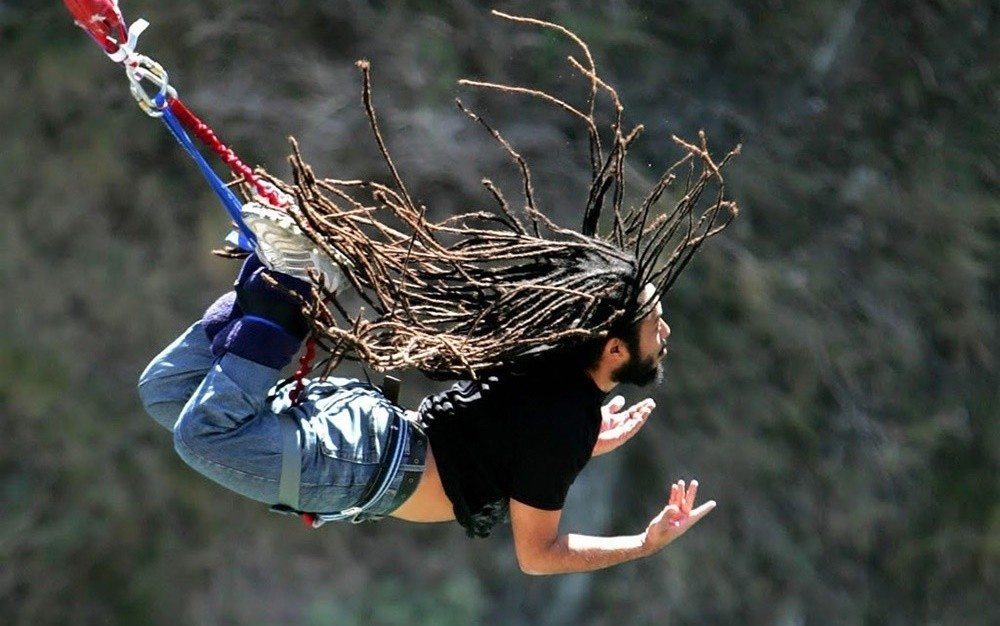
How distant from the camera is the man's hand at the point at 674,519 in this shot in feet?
8.66

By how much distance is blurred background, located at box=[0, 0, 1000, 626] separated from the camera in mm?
5984

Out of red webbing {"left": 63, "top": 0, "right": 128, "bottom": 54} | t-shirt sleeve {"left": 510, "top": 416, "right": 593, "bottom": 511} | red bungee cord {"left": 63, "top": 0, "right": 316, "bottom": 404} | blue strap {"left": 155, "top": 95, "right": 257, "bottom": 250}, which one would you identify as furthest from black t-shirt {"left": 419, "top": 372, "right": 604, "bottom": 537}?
→ red webbing {"left": 63, "top": 0, "right": 128, "bottom": 54}

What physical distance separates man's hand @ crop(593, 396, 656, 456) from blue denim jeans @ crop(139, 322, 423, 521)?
0.41 meters

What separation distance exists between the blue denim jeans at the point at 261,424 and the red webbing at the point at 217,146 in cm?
29

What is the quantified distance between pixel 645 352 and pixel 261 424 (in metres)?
0.69

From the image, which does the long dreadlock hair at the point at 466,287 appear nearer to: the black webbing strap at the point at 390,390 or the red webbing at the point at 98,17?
the black webbing strap at the point at 390,390

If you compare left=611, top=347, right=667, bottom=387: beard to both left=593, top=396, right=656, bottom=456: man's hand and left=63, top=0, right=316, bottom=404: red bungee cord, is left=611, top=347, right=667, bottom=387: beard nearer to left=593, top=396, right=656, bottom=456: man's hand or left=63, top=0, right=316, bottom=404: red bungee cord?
left=593, top=396, right=656, bottom=456: man's hand

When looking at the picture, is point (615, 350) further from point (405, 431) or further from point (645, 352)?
point (405, 431)

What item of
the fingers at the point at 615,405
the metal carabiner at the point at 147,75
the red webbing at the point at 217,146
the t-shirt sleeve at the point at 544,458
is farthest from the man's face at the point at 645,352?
the metal carabiner at the point at 147,75

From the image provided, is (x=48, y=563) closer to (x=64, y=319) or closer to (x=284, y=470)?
(x=64, y=319)

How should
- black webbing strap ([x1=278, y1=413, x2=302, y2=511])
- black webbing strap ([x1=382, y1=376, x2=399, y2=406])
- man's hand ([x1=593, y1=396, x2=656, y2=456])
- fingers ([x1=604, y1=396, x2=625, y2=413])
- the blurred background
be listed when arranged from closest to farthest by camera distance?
black webbing strap ([x1=278, y1=413, x2=302, y2=511]), black webbing strap ([x1=382, y1=376, x2=399, y2=406]), man's hand ([x1=593, y1=396, x2=656, y2=456]), fingers ([x1=604, y1=396, x2=625, y2=413]), the blurred background

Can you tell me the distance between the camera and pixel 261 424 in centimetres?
275

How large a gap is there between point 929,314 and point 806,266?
0.57 metres

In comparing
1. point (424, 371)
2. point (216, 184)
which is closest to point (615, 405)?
point (424, 371)
